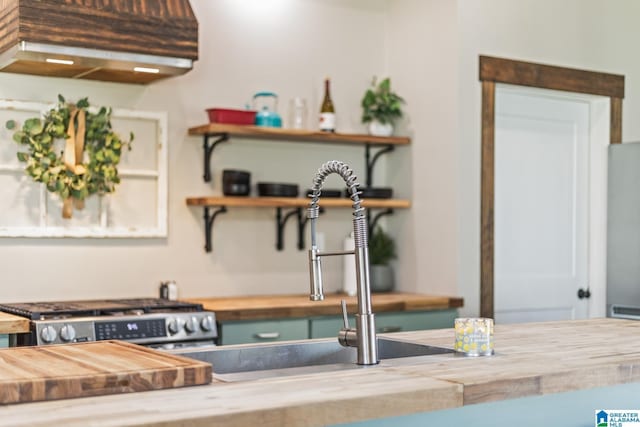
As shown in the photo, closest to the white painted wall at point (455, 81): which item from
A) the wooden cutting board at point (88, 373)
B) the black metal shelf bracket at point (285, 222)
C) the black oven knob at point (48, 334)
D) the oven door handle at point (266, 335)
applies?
the black metal shelf bracket at point (285, 222)

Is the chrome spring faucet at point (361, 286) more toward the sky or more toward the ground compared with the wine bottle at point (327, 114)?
more toward the ground

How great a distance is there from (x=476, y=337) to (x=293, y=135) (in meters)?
2.45

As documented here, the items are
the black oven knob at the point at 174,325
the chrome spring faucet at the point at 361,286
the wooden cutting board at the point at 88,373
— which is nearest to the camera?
the wooden cutting board at the point at 88,373

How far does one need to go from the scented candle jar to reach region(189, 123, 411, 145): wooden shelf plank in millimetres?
2315

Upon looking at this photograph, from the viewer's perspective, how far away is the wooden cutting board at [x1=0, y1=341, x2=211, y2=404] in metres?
1.77

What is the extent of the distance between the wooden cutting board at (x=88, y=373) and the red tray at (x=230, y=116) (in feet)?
7.94

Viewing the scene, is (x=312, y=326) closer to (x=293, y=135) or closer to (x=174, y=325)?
(x=174, y=325)

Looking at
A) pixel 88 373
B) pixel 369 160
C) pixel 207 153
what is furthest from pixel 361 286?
pixel 369 160

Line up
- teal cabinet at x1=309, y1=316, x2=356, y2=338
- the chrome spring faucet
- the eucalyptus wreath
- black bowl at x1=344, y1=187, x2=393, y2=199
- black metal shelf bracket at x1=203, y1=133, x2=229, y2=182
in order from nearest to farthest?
the chrome spring faucet, the eucalyptus wreath, teal cabinet at x1=309, y1=316, x2=356, y2=338, black metal shelf bracket at x1=203, y1=133, x2=229, y2=182, black bowl at x1=344, y1=187, x2=393, y2=199

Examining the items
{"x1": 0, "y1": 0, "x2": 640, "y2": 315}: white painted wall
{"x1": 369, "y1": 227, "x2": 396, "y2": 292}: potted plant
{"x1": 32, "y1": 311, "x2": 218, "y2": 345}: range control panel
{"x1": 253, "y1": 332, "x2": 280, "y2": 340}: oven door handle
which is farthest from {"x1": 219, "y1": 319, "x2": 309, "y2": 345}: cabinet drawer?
{"x1": 369, "y1": 227, "x2": 396, "y2": 292}: potted plant

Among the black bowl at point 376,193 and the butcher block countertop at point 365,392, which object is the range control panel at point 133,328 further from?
the butcher block countertop at point 365,392

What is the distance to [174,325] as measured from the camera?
153 inches

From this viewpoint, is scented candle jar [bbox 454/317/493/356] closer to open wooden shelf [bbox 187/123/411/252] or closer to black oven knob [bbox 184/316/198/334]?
black oven knob [bbox 184/316/198/334]

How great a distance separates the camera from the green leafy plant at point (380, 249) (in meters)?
5.14
